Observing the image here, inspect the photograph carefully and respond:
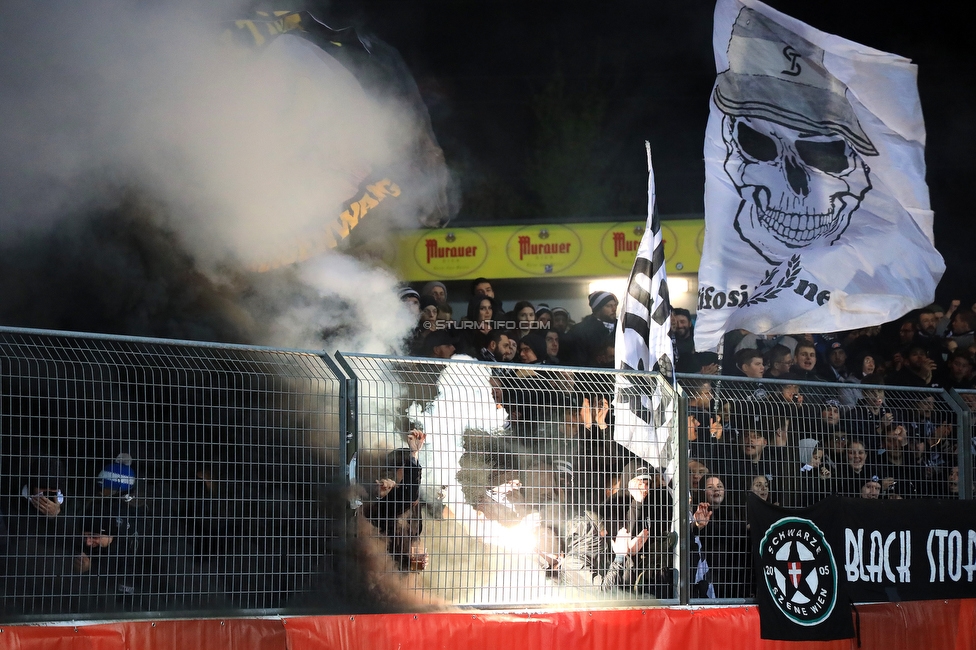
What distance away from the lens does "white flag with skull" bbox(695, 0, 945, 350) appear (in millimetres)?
6305

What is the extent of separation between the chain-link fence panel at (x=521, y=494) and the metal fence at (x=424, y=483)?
12mm

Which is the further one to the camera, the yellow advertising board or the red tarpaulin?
the yellow advertising board

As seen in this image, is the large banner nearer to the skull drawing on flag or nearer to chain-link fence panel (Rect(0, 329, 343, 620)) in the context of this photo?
the skull drawing on flag

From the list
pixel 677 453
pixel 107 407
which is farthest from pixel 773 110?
pixel 107 407

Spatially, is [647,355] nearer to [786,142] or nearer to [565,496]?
[565,496]

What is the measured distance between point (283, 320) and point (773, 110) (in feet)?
13.3

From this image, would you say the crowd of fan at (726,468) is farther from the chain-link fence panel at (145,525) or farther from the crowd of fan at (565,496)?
the chain-link fence panel at (145,525)

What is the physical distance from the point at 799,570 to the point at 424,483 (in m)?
2.00

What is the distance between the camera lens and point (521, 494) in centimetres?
448

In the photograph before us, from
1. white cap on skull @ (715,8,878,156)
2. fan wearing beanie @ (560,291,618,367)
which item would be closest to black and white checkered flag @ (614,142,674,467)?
white cap on skull @ (715,8,878,156)

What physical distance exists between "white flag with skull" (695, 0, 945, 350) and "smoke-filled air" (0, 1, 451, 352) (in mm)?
2942

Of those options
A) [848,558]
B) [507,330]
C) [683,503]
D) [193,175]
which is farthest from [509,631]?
[193,175]

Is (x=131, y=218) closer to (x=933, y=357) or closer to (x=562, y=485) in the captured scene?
(x=562, y=485)

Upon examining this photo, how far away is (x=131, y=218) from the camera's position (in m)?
7.41
